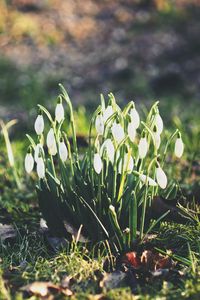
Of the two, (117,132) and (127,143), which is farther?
(127,143)

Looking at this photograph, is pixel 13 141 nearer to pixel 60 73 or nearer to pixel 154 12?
pixel 60 73

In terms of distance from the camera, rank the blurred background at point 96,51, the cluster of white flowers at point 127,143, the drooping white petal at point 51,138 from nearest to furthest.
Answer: the cluster of white flowers at point 127,143 < the drooping white petal at point 51,138 < the blurred background at point 96,51

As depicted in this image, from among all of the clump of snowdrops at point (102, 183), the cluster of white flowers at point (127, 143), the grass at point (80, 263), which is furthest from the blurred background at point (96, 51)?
the cluster of white flowers at point (127, 143)

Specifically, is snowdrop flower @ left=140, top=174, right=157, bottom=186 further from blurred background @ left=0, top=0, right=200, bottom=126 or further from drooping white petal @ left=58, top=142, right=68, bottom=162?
blurred background @ left=0, top=0, right=200, bottom=126

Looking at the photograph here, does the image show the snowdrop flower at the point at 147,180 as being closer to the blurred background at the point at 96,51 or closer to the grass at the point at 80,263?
the grass at the point at 80,263

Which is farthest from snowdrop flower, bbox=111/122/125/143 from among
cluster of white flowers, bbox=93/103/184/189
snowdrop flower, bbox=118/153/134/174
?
snowdrop flower, bbox=118/153/134/174

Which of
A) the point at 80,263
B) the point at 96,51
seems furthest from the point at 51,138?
the point at 96,51

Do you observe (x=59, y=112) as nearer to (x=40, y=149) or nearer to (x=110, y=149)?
(x=40, y=149)
